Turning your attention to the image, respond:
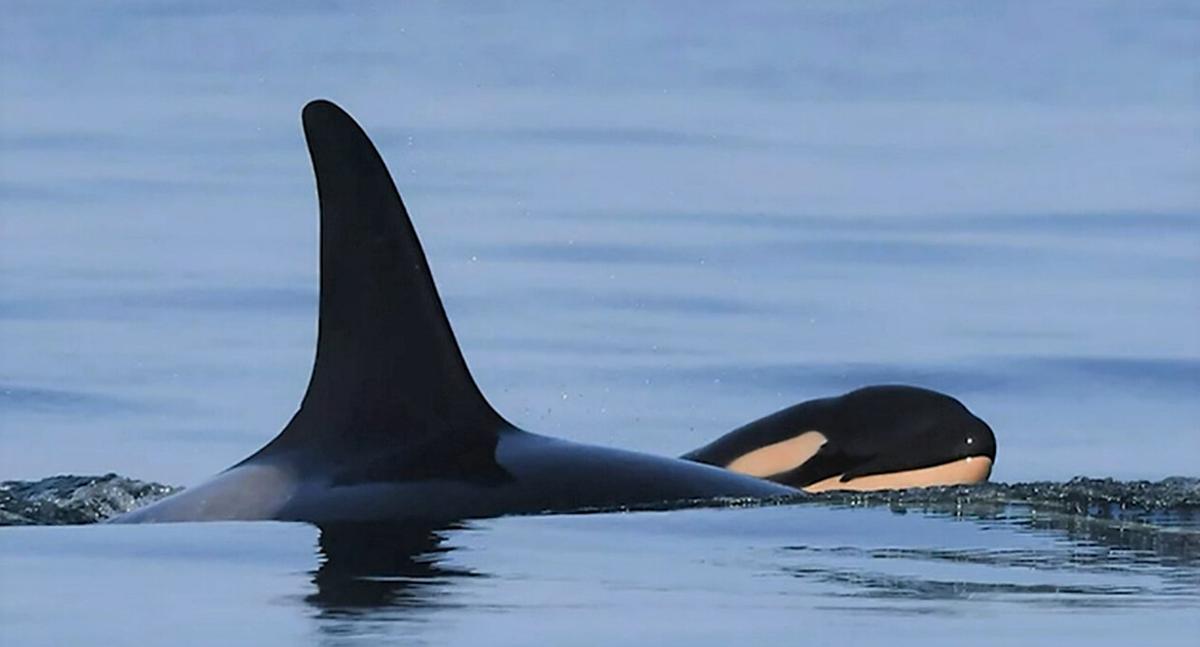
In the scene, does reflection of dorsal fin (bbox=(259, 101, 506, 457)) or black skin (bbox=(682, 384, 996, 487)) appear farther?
black skin (bbox=(682, 384, 996, 487))

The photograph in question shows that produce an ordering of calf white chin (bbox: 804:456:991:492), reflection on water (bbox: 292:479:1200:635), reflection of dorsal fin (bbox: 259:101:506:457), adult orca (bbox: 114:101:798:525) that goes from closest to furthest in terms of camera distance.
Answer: reflection on water (bbox: 292:479:1200:635) < adult orca (bbox: 114:101:798:525) < reflection of dorsal fin (bbox: 259:101:506:457) < calf white chin (bbox: 804:456:991:492)

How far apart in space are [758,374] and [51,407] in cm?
369

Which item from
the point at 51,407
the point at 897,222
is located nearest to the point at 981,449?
the point at 51,407

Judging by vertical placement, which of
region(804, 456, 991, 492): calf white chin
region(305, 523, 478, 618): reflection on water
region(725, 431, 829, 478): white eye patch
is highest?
region(725, 431, 829, 478): white eye patch

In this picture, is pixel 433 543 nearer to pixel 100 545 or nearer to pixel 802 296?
pixel 100 545

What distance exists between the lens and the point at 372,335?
36.3 feet

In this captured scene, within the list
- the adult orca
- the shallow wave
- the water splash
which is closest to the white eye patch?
the shallow wave

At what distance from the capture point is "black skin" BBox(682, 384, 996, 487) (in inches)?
523

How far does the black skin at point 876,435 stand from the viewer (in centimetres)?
1329

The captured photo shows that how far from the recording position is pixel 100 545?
978cm

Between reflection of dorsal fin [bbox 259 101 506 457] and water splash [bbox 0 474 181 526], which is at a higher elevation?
reflection of dorsal fin [bbox 259 101 506 457]

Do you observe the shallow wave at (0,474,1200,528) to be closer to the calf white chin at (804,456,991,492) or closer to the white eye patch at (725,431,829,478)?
the calf white chin at (804,456,991,492)

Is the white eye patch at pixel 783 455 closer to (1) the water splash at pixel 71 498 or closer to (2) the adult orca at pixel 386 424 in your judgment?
(2) the adult orca at pixel 386 424

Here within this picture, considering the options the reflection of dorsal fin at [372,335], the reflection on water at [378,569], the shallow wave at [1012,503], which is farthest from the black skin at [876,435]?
the reflection on water at [378,569]
